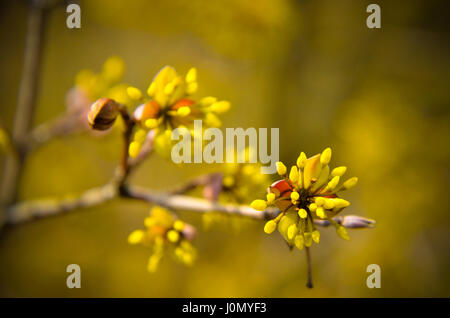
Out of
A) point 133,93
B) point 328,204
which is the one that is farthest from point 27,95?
point 328,204

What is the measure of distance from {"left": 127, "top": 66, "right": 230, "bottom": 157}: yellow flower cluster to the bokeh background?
1.14m

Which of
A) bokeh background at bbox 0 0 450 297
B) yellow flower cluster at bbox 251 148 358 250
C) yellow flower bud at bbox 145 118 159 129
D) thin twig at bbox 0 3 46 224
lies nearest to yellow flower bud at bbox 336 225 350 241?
yellow flower cluster at bbox 251 148 358 250

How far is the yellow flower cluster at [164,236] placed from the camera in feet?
2.94

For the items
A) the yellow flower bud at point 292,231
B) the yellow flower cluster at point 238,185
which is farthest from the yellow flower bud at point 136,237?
the yellow flower bud at point 292,231

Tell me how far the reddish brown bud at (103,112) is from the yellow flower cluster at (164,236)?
0.85 ft

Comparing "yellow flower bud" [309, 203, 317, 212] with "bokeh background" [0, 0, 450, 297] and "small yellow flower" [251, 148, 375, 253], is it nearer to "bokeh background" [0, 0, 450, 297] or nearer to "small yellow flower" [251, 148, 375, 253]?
"small yellow flower" [251, 148, 375, 253]

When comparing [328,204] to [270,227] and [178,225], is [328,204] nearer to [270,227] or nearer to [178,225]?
[270,227]

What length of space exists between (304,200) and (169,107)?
A: 36 centimetres

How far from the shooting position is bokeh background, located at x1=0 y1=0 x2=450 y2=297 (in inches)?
79.9

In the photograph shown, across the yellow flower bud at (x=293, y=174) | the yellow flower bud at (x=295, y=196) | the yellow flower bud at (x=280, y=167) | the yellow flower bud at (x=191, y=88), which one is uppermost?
the yellow flower bud at (x=191, y=88)

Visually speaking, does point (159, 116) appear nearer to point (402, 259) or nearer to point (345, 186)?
point (345, 186)

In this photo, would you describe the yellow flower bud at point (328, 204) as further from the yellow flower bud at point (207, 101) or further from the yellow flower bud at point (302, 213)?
the yellow flower bud at point (207, 101)
